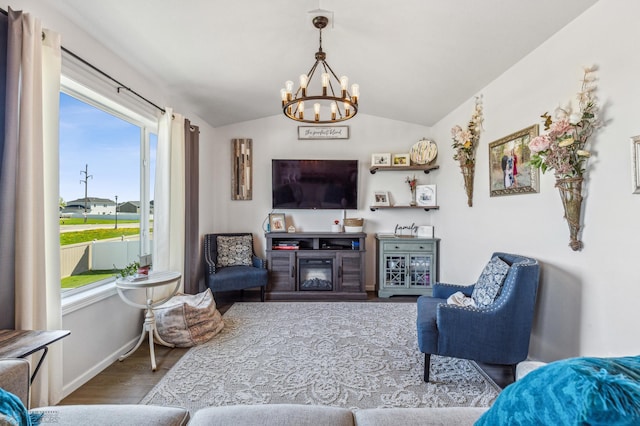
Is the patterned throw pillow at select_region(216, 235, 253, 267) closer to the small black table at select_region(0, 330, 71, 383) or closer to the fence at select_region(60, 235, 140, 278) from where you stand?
the fence at select_region(60, 235, 140, 278)

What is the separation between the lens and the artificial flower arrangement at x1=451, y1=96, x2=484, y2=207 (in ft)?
10.0

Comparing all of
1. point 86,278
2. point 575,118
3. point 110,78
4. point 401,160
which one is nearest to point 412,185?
point 401,160

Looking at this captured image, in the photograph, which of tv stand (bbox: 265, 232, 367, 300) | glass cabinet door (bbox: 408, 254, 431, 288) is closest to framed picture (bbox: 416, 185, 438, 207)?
glass cabinet door (bbox: 408, 254, 431, 288)

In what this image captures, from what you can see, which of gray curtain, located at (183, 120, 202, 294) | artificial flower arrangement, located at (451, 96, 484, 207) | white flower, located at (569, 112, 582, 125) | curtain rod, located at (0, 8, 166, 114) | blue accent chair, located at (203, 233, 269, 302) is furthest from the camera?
blue accent chair, located at (203, 233, 269, 302)

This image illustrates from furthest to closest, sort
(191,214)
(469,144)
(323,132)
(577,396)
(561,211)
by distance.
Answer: (323,132) < (191,214) < (469,144) < (561,211) < (577,396)

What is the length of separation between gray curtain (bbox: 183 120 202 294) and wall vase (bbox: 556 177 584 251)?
3.42 meters

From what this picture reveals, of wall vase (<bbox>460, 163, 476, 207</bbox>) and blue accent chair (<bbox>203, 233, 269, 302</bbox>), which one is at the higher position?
wall vase (<bbox>460, 163, 476, 207</bbox>)

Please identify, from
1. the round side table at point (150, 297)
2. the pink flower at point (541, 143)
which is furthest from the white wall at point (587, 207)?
the round side table at point (150, 297)

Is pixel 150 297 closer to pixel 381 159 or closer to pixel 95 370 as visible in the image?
pixel 95 370

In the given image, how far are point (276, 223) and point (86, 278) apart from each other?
2376 mm

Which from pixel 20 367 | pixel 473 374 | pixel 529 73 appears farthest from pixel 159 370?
pixel 529 73

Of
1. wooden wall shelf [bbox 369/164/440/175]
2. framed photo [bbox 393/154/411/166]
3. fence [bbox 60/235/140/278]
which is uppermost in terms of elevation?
framed photo [bbox 393/154/411/166]

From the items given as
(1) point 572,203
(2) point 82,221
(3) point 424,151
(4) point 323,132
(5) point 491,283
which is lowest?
(5) point 491,283

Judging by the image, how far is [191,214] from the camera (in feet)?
11.0
